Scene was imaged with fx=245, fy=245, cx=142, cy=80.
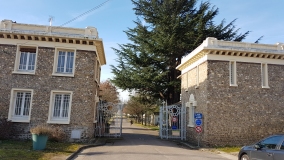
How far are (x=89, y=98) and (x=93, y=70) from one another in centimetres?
193

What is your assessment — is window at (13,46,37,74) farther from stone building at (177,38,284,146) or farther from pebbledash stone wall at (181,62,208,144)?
pebbledash stone wall at (181,62,208,144)

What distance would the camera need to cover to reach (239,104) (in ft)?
55.3

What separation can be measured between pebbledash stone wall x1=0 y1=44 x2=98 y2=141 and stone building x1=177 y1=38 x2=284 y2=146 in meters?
7.86

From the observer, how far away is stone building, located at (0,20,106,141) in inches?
624

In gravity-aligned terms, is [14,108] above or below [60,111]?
above

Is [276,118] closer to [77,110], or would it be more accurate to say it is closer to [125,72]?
[77,110]

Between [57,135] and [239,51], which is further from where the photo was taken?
[239,51]

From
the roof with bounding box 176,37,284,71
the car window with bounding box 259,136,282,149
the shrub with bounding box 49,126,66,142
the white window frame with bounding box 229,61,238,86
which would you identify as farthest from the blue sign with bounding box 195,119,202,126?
the shrub with bounding box 49,126,66,142

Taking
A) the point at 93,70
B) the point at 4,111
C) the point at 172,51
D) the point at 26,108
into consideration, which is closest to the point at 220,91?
the point at 93,70

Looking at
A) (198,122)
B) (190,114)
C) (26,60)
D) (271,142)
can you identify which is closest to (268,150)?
(271,142)

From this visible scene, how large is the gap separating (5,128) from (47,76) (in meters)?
4.01

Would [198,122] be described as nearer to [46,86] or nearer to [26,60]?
[46,86]

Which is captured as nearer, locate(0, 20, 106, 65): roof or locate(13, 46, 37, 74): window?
locate(0, 20, 106, 65): roof

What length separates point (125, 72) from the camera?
28156mm
